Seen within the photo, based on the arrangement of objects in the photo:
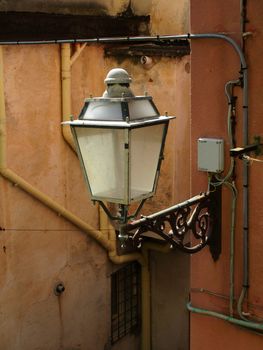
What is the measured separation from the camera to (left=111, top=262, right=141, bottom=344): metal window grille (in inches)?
419

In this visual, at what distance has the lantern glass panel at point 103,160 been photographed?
3467 mm

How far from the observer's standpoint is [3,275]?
8.09m

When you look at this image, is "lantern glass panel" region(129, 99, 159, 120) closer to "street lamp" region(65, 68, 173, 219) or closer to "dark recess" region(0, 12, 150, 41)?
"street lamp" region(65, 68, 173, 219)

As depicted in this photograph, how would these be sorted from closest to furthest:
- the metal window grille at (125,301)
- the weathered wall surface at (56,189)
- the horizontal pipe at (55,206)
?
the horizontal pipe at (55,206) < the weathered wall surface at (56,189) < the metal window grille at (125,301)

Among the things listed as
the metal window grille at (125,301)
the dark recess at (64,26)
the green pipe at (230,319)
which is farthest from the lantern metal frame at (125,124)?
the metal window grille at (125,301)

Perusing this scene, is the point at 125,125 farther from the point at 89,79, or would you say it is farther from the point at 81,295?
the point at 81,295

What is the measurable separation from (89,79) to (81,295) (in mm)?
3706

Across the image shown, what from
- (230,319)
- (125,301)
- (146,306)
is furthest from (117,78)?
(146,306)

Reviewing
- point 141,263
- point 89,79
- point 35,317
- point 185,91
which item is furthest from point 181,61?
point 35,317

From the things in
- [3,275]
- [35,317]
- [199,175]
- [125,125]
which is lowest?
[35,317]

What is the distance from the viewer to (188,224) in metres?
3.98

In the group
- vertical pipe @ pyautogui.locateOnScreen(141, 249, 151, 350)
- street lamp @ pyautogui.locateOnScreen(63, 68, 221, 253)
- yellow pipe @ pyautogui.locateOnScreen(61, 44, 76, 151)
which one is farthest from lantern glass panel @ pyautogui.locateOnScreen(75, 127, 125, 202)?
vertical pipe @ pyautogui.locateOnScreen(141, 249, 151, 350)

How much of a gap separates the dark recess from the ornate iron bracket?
193 inches

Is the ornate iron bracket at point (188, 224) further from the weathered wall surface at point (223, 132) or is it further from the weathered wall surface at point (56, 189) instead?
the weathered wall surface at point (56, 189)
